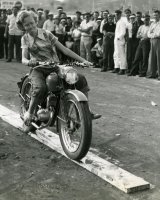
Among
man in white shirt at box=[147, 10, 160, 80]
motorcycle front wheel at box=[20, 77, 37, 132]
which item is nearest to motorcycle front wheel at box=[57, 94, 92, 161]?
motorcycle front wheel at box=[20, 77, 37, 132]

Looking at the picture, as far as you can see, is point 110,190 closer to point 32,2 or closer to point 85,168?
point 85,168

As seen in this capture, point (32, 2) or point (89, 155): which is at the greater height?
point (32, 2)

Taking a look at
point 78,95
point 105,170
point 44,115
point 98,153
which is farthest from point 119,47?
point 105,170

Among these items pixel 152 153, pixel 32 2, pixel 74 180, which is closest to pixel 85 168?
pixel 74 180

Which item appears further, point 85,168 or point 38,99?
point 38,99

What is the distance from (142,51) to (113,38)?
1650mm

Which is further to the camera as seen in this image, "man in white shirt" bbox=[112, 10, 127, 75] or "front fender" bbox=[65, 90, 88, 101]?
"man in white shirt" bbox=[112, 10, 127, 75]

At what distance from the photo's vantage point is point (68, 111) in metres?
5.86

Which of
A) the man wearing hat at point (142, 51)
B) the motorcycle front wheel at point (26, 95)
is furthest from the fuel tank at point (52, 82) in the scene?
the man wearing hat at point (142, 51)

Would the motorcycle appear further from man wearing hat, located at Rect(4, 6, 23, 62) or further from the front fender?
man wearing hat, located at Rect(4, 6, 23, 62)

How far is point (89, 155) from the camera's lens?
19.4ft

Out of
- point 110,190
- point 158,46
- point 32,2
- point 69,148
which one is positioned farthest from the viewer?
point 32,2

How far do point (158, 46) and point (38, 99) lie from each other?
8509 mm

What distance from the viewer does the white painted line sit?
482 centimetres
